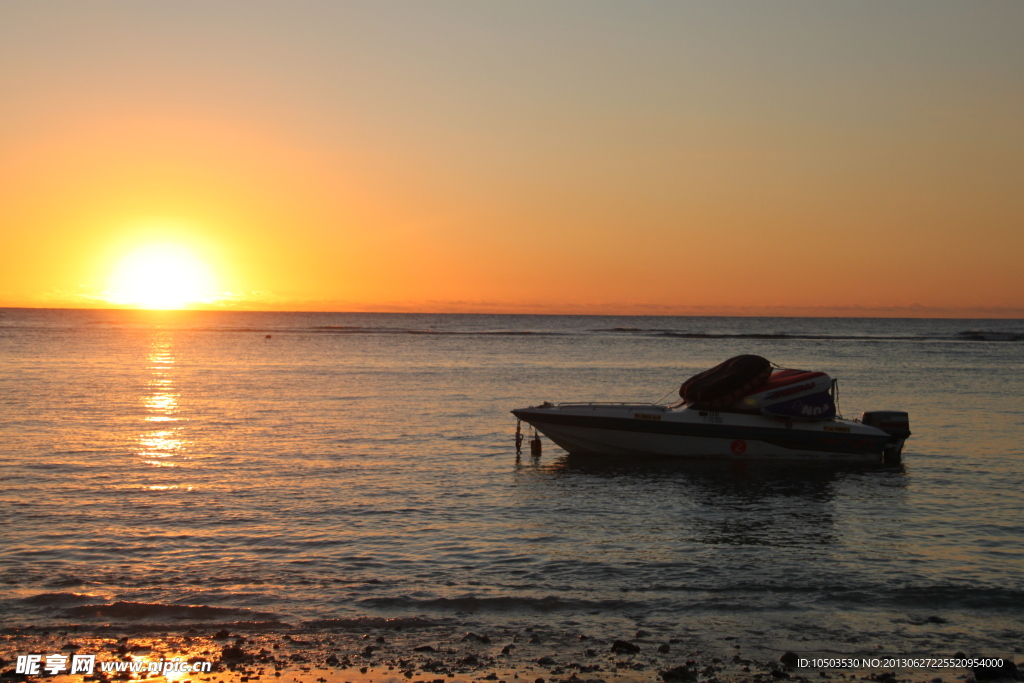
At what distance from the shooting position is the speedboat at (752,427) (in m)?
21.4

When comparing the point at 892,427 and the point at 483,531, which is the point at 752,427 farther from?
the point at 483,531

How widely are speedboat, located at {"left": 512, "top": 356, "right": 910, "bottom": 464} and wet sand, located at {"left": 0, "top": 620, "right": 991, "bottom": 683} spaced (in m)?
12.7

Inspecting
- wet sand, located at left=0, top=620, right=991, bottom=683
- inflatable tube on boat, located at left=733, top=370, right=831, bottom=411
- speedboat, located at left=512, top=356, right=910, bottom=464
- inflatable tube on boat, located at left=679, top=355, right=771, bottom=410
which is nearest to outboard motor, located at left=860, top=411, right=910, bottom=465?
speedboat, located at left=512, top=356, right=910, bottom=464

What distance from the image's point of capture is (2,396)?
3419cm

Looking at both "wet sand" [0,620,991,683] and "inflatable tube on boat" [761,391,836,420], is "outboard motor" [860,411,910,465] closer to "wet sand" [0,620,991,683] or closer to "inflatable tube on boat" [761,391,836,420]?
"inflatable tube on boat" [761,391,836,420]

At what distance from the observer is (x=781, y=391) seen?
70.0ft

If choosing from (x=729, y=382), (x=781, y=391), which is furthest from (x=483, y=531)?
(x=781, y=391)

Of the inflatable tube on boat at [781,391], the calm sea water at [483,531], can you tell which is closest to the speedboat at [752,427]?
the inflatable tube on boat at [781,391]

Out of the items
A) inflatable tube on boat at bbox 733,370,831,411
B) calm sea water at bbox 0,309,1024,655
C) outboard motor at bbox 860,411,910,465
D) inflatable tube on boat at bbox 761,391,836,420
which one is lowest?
calm sea water at bbox 0,309,1024,655

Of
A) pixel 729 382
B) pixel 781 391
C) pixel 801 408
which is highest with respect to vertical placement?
pixel 729 382

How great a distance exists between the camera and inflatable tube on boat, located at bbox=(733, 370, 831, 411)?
70.1ft

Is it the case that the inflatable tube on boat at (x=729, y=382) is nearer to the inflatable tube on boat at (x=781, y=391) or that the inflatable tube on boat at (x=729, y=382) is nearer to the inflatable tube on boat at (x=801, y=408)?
the inflatable tube on boat at (x=781, y=391)

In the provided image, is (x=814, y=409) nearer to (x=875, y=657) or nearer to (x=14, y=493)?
(x=875, y=657)

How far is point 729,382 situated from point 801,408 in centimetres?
205
